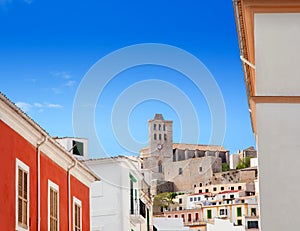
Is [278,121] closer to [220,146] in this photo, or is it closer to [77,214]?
[220,146]

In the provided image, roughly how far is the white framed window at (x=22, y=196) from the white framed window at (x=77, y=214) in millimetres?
5769

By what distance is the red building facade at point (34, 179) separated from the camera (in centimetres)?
2352

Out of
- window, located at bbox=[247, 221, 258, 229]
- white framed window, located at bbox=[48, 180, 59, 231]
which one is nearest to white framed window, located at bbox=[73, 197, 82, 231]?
white framed window, located at bbox=[48, 180, 59, 231]

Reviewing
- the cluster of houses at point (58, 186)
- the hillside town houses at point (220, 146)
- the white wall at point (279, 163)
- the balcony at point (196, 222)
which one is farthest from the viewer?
the balcony at point (196, 222)

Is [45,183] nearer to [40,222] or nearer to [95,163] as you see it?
[40,222]

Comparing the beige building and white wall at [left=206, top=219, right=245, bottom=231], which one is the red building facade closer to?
the beige building

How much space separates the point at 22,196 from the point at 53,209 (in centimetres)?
348

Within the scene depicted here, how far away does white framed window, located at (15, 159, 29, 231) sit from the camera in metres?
24.4

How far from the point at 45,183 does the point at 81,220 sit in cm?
513

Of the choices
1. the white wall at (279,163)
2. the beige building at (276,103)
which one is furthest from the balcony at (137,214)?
the white wall at (279,163)

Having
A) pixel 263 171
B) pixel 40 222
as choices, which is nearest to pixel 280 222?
pixel 263 171

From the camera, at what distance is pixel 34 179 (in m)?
26.1

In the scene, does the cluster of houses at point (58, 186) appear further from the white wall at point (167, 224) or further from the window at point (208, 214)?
the window at point (208, 214)

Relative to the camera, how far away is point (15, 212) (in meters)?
23.9
